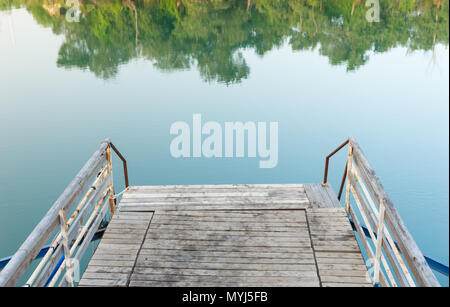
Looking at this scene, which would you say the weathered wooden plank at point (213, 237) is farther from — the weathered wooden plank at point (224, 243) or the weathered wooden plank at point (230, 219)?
the weathered wooden plank at point (230, 219)

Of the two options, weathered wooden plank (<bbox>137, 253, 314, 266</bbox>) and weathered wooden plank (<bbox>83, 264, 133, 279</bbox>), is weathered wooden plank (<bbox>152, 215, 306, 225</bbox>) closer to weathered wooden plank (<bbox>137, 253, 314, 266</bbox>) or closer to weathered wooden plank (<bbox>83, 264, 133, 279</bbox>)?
weathered wooden plank (<bbox>137, 253, 314, 266</bbox>)

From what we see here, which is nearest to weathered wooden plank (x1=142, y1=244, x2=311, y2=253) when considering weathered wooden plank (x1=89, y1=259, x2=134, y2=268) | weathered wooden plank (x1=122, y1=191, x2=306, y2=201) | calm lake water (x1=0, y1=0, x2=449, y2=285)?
weathered wooden plank (x1=89, y1=259, x2=134, y2=268)

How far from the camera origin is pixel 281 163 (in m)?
8.96

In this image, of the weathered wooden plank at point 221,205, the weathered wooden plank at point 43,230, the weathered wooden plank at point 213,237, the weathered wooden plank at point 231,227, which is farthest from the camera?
the weathered wooden plank at point 221,205

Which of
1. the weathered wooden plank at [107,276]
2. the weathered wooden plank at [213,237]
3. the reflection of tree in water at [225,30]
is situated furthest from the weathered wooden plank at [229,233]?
the reflection of tree in water at [225,30]

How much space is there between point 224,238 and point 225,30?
18885mm

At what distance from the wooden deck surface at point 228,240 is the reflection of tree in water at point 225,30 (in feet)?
36.0

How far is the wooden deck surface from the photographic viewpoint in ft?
10.8

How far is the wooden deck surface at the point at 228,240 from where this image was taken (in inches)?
129

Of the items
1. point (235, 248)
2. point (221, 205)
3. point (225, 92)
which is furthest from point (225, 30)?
point (235, 248)

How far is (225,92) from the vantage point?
1370cm

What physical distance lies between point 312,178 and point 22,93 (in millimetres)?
9556

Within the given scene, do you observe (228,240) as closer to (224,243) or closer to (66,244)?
(224,243)
